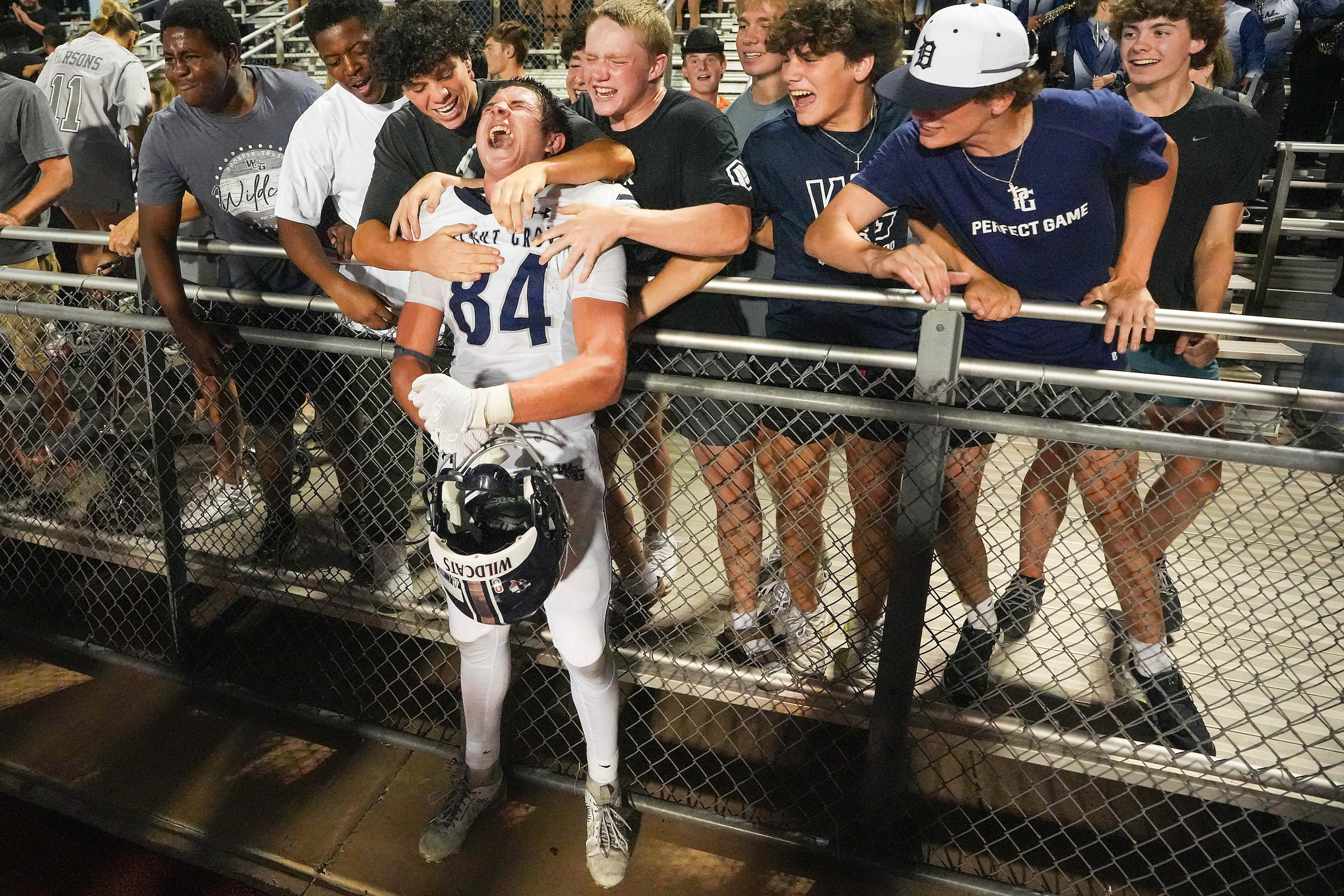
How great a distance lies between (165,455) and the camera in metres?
3.19

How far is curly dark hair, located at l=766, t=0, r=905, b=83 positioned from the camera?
255cm

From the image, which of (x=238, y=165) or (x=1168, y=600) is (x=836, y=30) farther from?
(x=238, y=165)

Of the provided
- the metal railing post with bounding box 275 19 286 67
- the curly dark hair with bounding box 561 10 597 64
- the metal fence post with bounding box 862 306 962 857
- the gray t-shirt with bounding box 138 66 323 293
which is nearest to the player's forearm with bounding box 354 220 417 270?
the gray t-shirt with bounding box 138 66 323 293

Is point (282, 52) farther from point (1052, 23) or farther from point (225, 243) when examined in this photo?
point (225, 243)

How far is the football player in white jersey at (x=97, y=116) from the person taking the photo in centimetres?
526

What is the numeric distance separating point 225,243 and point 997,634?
287 cm

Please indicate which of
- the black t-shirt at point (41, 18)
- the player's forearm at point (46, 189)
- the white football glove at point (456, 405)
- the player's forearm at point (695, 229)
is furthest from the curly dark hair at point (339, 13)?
the black t-shirt at point (41, 18)

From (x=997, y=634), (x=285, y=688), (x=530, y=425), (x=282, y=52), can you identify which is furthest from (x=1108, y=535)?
(x=282, y=52)

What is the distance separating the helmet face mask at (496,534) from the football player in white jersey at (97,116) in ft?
14.5

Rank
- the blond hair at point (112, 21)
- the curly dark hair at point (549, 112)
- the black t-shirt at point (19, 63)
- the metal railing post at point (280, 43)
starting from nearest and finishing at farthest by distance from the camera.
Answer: the curly dark hair at point (549, 112)
the blond hair at point (112, 21)
the black t-shirt at point (19, 63)
the metal railing post at point (280, 43)

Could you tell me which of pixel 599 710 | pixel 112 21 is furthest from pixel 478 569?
pixel 112 21

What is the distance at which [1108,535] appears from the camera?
260 cm

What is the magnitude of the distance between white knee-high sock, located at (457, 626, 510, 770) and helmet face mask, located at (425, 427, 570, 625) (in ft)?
1.44

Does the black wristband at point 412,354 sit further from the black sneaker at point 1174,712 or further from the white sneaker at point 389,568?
the black sneaker at point 1174,712
